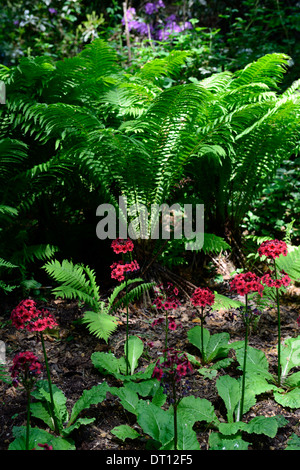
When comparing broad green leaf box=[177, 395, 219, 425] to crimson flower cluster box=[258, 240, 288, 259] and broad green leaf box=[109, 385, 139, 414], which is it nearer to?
broad green leaf box=[109, 385, 139, 414]

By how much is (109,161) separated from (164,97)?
504 millimetres

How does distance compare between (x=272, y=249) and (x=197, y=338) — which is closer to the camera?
(x=272, y=249)

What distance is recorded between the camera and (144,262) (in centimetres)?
264

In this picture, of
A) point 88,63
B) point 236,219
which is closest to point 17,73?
point 88,63

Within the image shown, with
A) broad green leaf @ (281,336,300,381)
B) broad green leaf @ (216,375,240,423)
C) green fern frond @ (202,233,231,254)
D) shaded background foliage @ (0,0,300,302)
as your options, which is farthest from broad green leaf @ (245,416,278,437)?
shaded background foliage @ (0,0,300,302)

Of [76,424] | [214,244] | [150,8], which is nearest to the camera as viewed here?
[76,424]

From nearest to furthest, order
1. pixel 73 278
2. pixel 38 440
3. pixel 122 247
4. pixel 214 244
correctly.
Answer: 1. pixel 38 440
2. pixel 122 247
3. pixel 73 278
4. pixel 214 244

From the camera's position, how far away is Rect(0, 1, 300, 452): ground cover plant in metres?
1.56

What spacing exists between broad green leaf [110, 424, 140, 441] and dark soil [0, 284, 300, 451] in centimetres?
5

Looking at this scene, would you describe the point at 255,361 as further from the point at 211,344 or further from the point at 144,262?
the point at 144,262

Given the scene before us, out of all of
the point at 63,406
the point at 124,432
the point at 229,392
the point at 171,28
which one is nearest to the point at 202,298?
the point at 229,392

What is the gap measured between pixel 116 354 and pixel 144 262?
748 millimetres
